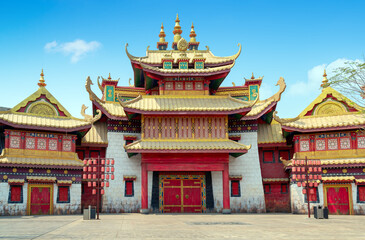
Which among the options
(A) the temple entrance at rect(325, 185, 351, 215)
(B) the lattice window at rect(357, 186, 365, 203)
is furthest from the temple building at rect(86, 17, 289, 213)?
(B) the lattice window at rect(357, 186, 365, 203)

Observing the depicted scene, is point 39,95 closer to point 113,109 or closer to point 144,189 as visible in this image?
point 113,109

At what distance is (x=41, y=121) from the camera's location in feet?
99.5

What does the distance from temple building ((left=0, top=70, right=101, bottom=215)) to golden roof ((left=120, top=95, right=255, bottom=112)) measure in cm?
450

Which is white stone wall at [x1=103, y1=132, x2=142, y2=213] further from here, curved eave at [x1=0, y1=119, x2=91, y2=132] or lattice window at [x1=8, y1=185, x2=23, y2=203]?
lattice window at [x1=8, y1=185, x2=23, y2=203]

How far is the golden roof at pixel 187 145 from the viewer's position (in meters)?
29.2

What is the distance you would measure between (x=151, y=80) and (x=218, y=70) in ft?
19.8

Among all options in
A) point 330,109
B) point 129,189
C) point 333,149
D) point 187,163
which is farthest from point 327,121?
point 129,189

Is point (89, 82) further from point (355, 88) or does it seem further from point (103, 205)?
point (355, 88)

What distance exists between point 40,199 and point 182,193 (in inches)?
419

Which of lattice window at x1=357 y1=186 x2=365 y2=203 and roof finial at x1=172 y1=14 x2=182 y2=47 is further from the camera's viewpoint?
roof finial at x1=172 y1=14 x2=182 y2=47

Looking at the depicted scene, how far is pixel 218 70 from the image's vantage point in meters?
33.1

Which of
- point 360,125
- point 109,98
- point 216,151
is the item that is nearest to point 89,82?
point 109,98

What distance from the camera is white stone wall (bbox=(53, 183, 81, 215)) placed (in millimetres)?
29719

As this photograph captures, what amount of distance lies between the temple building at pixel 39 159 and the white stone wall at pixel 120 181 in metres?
2.34
